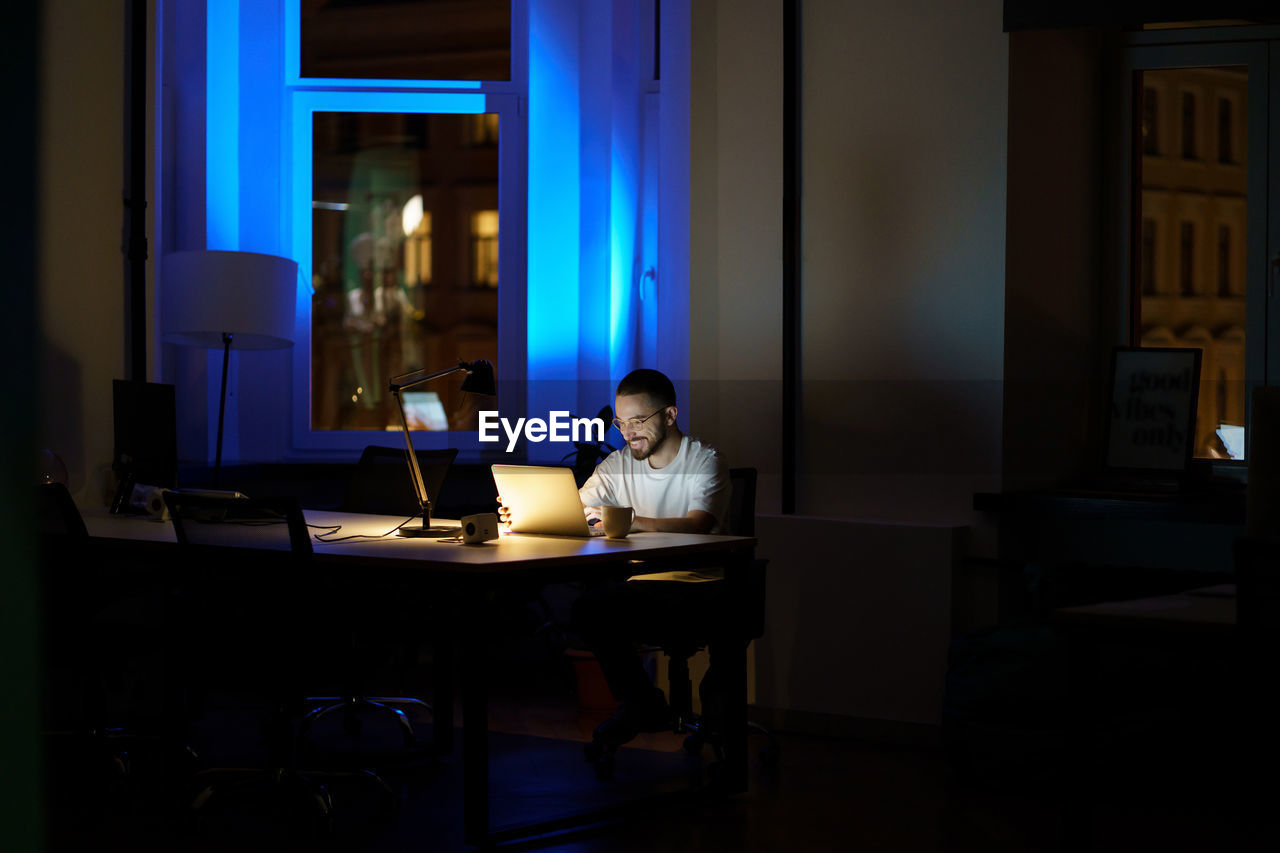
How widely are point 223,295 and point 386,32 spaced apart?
1.79 meters

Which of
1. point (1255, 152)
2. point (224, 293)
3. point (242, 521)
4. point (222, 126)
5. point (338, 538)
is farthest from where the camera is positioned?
point (222, 126)

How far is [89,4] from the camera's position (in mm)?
4324

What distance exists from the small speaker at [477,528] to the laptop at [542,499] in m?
0.17

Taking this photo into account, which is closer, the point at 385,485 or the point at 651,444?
the point at 651,444

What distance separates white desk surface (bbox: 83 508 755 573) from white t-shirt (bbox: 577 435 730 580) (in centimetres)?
15

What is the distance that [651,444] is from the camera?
11.6 ft

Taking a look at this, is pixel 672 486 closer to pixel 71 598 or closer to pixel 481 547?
pixel 481 547

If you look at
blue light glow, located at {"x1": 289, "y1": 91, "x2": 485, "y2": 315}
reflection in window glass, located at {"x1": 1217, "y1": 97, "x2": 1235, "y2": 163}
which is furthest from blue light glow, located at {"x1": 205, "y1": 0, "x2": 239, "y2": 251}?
reflection in window glass, located at {"x1": 1217, "y1": 97, "x2": 1235, "y2": 163}

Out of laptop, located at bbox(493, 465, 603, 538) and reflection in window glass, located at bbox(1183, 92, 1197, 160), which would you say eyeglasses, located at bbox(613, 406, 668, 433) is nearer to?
laptop, located at bbox(493, 465, 603, 538)

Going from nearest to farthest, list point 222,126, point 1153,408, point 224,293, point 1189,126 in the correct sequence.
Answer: point 1153,408 → point 1189,126 → point 224,293 → point 222,126

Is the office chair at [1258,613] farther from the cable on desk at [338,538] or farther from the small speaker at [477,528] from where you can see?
the cable on desk at [338,538]

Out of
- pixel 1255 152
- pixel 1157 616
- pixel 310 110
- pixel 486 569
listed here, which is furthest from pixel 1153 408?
pixel 310 110

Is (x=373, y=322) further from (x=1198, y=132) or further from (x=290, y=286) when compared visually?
(x=1198, y=132)

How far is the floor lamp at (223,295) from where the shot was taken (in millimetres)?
4418
